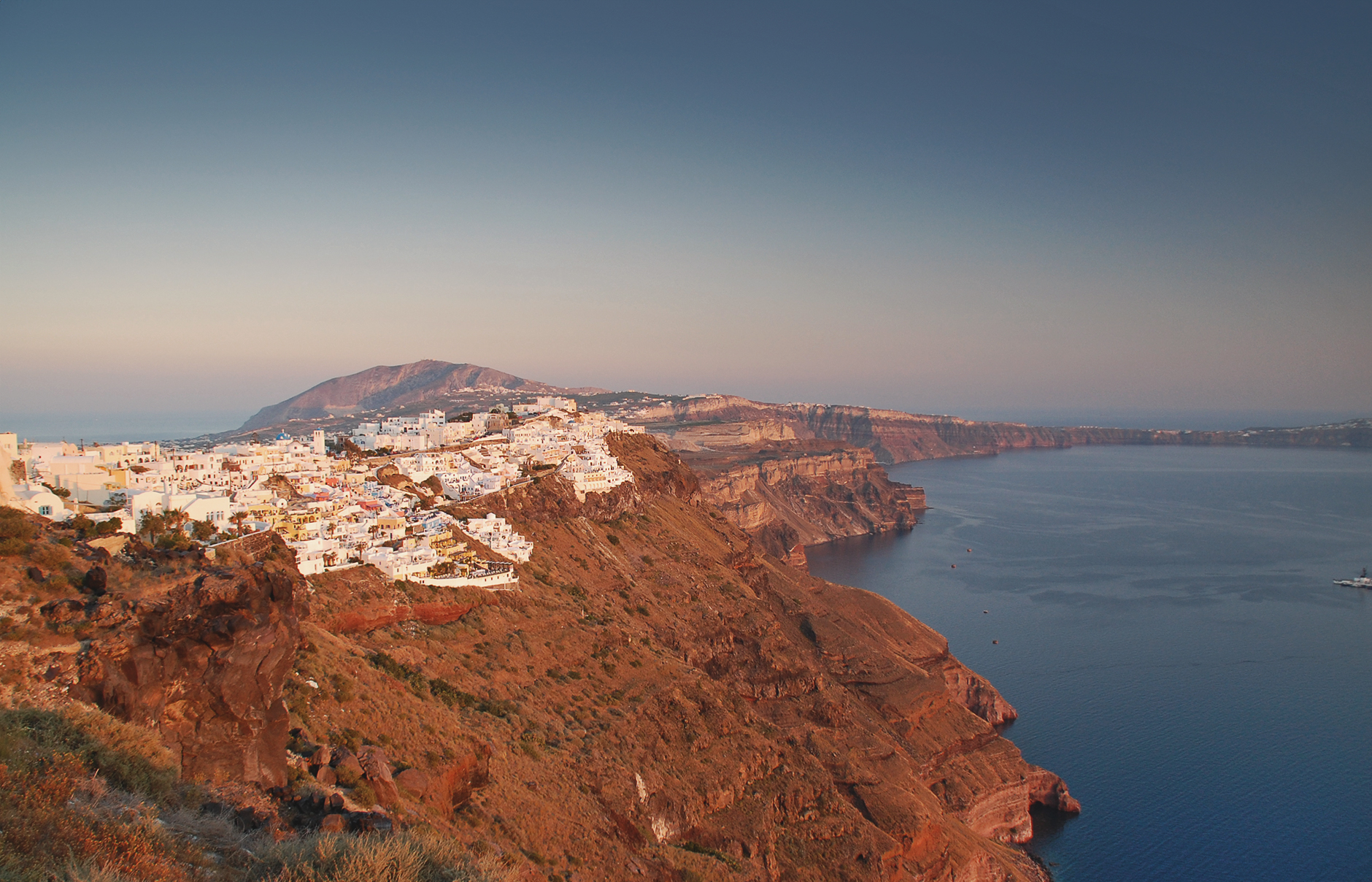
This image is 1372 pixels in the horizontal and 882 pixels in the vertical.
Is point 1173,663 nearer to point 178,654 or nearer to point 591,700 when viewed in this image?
point 591,700

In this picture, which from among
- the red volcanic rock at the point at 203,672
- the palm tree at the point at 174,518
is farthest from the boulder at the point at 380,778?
the palm tree at the point at 174,518

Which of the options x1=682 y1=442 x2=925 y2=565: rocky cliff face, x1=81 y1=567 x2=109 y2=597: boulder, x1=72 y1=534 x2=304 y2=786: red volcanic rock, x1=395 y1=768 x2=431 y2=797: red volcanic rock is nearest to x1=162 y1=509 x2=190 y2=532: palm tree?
x1=81 y1=567 x2=109 y2=597: boulder

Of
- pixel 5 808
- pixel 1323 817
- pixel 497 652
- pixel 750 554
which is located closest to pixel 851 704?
pixel 750 554

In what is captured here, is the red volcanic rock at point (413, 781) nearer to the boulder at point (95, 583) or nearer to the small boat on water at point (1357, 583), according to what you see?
the boulder at point (95, 583)

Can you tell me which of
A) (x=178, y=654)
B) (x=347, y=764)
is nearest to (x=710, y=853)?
(x=347, y=764)

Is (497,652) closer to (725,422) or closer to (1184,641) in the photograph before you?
(1184,641)

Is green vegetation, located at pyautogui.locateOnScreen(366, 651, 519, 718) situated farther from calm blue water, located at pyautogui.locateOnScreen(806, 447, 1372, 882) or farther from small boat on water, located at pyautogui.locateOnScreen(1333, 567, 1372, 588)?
small boat on water, located at pyautogui.locateOnScreen(1333, 567, 1372, 588)

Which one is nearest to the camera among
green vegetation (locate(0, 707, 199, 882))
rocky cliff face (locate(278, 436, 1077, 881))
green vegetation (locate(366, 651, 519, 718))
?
green vegetation (locate(0, 707, 199, 882))
